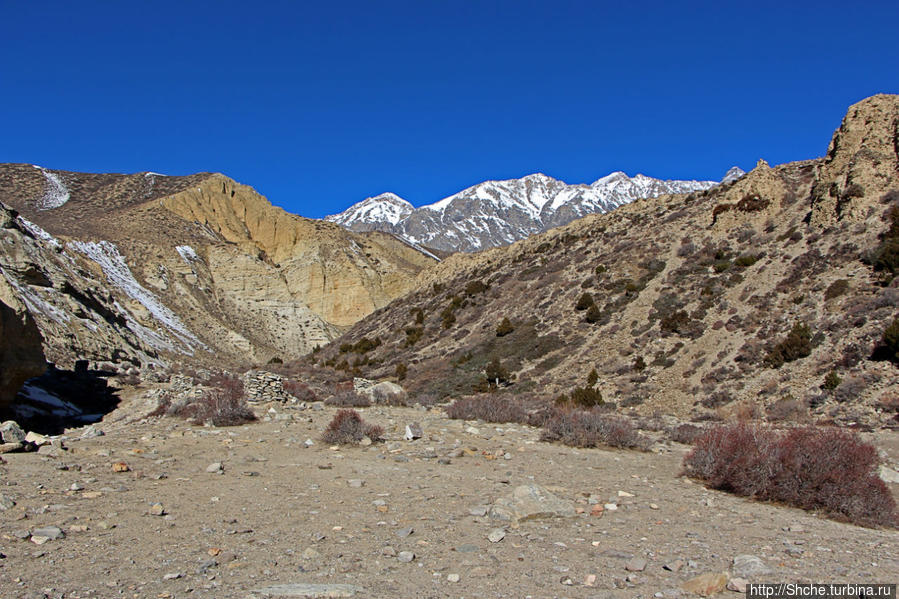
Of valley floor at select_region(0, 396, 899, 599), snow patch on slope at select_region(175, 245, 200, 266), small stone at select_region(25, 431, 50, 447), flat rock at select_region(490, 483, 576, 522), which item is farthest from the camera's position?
snow patch on slope at select_region(175, 245, 200, 266)

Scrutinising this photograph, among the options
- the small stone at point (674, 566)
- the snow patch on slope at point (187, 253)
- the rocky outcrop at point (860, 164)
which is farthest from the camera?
the snow patch on slope at point (187, 253)

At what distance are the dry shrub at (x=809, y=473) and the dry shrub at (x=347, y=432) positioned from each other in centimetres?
599

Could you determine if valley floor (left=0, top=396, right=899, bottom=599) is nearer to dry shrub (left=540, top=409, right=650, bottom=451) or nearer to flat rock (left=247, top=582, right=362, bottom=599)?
flat rock (left=247, top=582, right=362, bottom=599)

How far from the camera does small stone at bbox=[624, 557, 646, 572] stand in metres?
4.64

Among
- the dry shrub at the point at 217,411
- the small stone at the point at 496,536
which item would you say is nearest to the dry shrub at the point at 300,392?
the dry shrub at the point at 217,411

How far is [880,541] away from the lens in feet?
17.7

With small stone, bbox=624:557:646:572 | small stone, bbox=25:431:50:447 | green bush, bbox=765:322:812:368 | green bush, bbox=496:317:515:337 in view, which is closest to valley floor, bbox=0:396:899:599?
small stone, bbox=624:557:646:572

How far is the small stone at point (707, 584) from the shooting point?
4148mm

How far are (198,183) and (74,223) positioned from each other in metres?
19.8

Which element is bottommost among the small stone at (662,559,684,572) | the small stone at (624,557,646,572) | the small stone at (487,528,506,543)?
the small stone at (487,528,506,543)

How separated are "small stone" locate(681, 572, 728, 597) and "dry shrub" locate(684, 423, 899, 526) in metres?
3.20

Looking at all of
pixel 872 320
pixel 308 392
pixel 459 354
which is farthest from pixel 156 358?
pixel 872 320

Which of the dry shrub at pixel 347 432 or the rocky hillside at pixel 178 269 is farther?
the rocky hillside at pixel 178 269

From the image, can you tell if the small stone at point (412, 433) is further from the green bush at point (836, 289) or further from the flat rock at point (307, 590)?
the green bush at point (836, 289)
